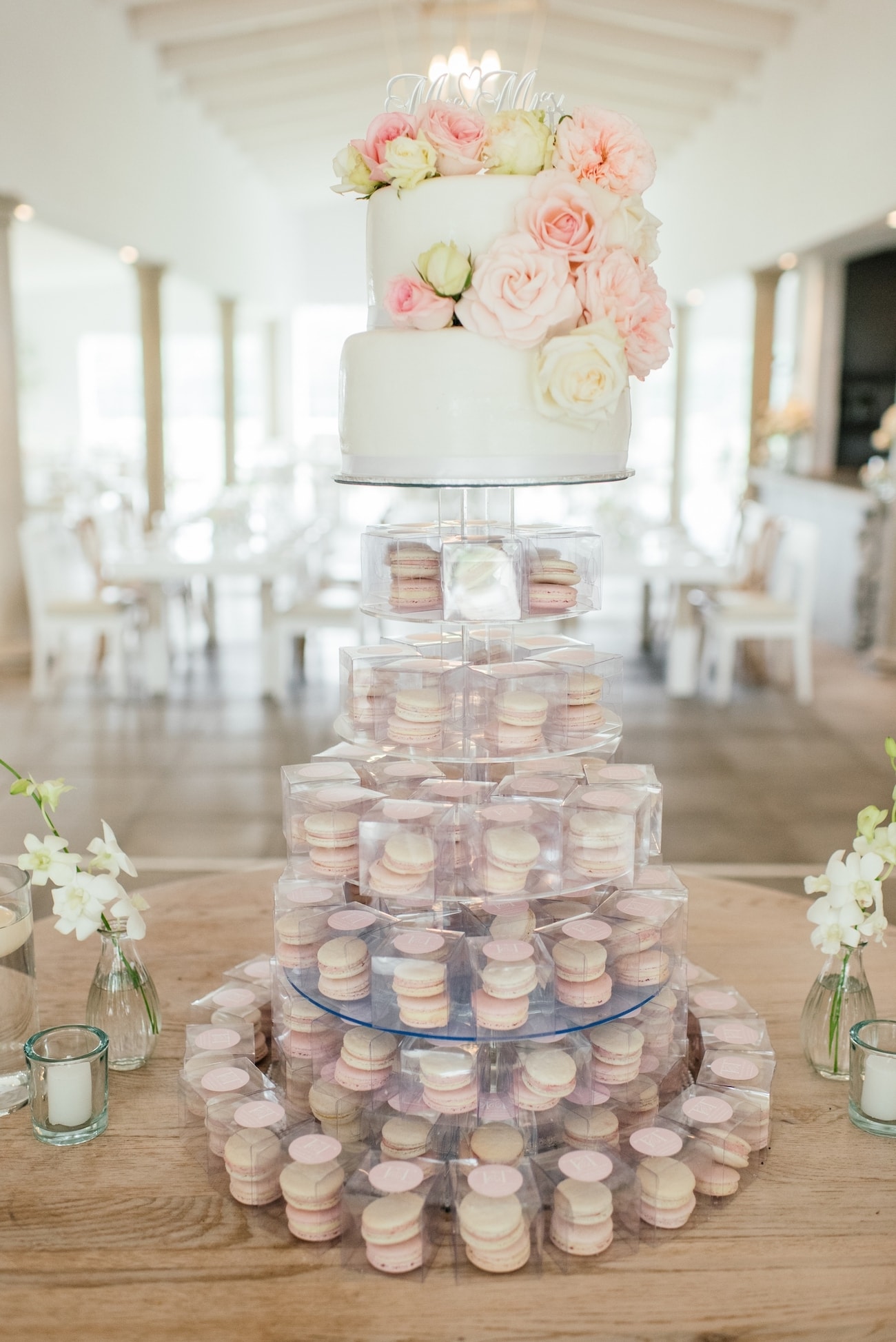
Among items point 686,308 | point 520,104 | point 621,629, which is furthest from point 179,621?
point 520,104

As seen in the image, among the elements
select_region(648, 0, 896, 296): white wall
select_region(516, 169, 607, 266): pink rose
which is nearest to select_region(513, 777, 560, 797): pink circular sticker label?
select_region(516, 169, 607, 266): pink rose

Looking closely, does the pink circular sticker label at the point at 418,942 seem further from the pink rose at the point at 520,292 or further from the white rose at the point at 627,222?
the white rose at the point at 627,222

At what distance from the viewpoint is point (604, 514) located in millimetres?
7211

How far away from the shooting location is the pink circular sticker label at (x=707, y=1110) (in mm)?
1609

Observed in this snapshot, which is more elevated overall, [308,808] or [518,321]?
[518,321]

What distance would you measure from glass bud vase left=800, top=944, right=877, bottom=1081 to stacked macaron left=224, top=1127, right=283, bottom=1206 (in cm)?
79

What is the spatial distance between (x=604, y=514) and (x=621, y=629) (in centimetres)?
138

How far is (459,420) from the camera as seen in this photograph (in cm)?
154

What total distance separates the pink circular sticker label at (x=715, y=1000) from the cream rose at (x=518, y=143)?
1227 mm

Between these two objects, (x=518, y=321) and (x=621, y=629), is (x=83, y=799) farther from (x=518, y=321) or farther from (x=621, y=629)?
(x=621, y=629)

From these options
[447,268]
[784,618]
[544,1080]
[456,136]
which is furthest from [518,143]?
[784,618]

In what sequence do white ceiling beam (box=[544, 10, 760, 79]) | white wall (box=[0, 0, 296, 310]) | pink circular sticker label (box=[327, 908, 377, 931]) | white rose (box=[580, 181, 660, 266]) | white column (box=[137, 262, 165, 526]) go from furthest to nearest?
white column (box=[137, 262, 165, 526]), white ceiling beam (box=[544, 10, 760, 79]), white wall (box=[0, 0, 296, 310]), pink circular sticker label (box=[327, 908, 377, 931]), white rose (box=[580, 181, 660, 266])

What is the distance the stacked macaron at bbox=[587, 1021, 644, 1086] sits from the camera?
66.2 inches

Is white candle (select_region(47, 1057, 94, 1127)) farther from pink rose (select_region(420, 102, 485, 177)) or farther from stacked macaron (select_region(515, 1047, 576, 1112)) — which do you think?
pink rose (select_region(420, 102, 485, 177))
